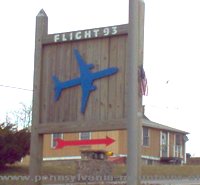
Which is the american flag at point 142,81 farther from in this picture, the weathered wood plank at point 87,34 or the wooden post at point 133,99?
the weathered wood plank at point 87,34

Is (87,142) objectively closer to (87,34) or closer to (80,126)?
(80,126)

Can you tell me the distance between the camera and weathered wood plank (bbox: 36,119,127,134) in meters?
11.1

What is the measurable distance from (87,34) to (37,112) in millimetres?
1758

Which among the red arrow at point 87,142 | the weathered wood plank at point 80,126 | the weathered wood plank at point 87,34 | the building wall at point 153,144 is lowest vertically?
the red arrow at point 87,142

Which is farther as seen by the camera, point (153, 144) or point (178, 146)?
point (178, 146)

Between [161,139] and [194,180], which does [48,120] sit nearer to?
[194,180]

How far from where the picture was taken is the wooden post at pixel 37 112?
39.4 feet

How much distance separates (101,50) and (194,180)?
14092 mm

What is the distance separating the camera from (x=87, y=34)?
11695mm

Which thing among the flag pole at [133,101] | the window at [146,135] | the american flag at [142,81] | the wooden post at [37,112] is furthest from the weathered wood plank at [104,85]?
the window at [146,135]

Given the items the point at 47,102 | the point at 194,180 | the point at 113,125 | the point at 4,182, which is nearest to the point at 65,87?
the point at 47,102

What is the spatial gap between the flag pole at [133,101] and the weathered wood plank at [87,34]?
107cm

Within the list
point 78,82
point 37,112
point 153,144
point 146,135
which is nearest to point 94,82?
point 78,82

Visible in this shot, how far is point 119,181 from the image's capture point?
691 inches
